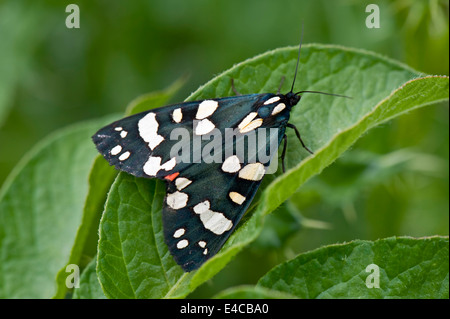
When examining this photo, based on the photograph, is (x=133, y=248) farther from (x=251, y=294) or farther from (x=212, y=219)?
(x=251, y=294)

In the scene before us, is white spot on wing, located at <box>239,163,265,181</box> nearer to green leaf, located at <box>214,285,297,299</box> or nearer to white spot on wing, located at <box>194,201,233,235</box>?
white spot on wing, located at <box>194,201,233,235</box>

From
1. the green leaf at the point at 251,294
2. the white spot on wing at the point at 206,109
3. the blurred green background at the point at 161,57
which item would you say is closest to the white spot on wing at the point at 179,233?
the green leaf at the point at 251,294

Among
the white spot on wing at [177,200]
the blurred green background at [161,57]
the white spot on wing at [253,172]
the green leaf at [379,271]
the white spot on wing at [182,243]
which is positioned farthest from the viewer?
the blurred green background at [161,57]

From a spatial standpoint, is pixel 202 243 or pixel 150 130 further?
pixel 150 130

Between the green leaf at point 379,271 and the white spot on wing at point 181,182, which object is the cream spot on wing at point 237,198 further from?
the green leaf at point 379,271

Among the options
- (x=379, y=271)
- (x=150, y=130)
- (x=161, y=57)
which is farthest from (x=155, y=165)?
(x=161, y=57)

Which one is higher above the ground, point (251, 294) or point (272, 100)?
point (272, 100)

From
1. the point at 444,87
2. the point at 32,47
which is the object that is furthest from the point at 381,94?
the point at 32,47
